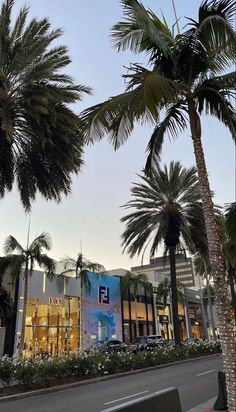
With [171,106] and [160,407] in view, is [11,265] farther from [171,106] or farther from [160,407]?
[160,407]

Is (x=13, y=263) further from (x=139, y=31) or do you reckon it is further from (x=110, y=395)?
(x=139, y=31)

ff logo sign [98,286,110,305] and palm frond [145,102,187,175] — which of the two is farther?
ff logo sign [98,286,110,305]

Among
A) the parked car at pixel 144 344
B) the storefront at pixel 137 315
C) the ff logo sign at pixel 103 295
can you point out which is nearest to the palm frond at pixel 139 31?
the parked car at pixel 144 344

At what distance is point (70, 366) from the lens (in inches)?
612

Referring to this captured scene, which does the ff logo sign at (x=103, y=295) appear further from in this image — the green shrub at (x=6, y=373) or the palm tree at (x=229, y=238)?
the green shrub at (x=6, y=373)

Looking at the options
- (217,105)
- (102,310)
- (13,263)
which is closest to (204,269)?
(102,310)

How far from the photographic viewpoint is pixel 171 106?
897cm

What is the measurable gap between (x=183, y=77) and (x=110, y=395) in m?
10.0

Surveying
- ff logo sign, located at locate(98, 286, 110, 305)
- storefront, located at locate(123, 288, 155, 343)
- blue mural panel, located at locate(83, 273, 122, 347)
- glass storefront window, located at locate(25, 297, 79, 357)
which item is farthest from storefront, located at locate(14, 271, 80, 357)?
storefront, located at locate(123, 288, 155, 343)

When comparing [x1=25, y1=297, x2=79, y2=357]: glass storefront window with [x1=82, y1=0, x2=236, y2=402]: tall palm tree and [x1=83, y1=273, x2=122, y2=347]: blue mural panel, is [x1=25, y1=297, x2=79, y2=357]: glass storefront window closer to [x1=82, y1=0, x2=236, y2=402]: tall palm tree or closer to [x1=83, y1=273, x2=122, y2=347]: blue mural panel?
[x1=83, y1=273, x2=122, y2=347]: blue mural panel

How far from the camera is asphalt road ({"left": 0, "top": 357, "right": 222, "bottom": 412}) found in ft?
35.0

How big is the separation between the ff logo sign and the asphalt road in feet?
79.6

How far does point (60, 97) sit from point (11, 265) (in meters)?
16.0

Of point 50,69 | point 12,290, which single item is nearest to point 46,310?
point 12,290
